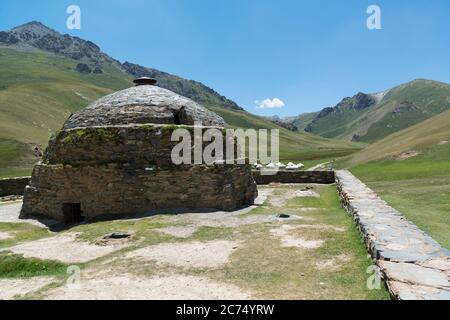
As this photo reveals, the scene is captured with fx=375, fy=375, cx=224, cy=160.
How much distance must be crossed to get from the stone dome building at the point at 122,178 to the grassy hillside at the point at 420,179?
22.8 ft

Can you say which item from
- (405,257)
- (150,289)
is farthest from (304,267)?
(150,289)

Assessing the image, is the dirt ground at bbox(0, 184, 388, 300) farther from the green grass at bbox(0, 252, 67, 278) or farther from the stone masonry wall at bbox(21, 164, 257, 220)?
the stone masonry wall at bbox(21, 164, 257, 220)

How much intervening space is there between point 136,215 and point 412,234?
9.50 metres

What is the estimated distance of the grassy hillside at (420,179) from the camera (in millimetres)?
12518

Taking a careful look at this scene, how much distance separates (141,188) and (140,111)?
13.4ft

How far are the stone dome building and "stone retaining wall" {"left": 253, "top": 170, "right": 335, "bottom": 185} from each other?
1033cm

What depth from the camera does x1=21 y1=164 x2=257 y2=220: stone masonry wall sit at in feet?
47.9

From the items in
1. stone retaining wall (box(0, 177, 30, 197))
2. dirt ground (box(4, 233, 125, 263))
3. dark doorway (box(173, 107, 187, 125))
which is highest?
dark doorway (box(173, 107, 187, 125))

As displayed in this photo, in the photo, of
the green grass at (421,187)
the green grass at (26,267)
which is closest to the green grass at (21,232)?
the green grass at (26,267)

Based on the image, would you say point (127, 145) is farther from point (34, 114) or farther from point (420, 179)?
point (34, 114)

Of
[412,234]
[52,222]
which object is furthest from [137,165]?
[412,234]

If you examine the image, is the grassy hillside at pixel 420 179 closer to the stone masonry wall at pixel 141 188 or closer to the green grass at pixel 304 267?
the green grass at pixel 304 267

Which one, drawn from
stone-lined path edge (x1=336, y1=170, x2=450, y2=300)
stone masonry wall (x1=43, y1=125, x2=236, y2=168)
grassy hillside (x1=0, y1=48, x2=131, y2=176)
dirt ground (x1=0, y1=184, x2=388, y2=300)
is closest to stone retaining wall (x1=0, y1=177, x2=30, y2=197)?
stone masonry wall (x1=43, y1=125, x2=236, y2=168)

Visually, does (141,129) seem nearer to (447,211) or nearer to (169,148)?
(169,148)
